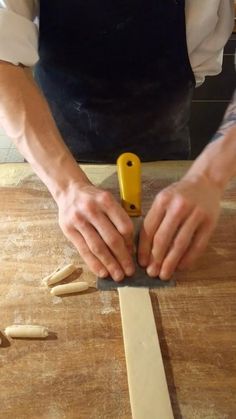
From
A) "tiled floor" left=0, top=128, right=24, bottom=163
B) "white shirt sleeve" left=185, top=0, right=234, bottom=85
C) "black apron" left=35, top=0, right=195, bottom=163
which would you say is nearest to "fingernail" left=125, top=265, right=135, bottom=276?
"black apron" left=35, top=0, right=195, bottom=163

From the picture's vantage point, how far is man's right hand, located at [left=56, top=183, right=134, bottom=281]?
675mm

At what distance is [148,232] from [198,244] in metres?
0.08

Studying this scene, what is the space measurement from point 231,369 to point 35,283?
0.31m

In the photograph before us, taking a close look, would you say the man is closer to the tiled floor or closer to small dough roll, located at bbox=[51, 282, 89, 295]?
small dough roll, located at bbox=[51, 282, 89, 295]

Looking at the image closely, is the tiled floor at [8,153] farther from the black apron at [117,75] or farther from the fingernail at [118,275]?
the fingernail at [118,275]

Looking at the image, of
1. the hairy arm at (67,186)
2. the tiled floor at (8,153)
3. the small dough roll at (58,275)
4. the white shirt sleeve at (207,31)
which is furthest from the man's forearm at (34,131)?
the tiled floor at (8,153)

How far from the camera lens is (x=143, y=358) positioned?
615 mm

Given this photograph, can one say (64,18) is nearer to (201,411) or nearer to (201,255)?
(201,255)

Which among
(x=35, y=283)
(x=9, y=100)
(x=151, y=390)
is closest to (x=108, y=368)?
(x=151, y=390)

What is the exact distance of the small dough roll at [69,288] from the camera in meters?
0.69

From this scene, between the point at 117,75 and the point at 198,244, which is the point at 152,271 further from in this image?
the point at 117,75

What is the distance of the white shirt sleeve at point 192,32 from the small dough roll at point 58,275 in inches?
14.0

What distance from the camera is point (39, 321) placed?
0.67 meters

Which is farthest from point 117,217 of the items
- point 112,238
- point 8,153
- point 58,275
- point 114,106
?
point 8,153
